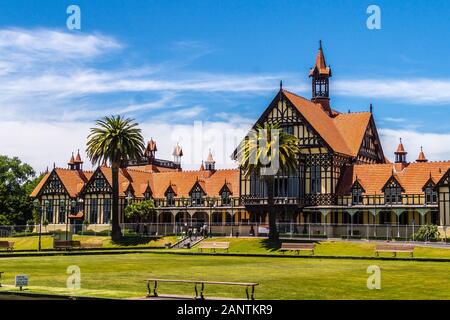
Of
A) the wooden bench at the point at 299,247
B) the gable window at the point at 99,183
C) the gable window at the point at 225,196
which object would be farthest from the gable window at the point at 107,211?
the wooden bench at the point at 299,247

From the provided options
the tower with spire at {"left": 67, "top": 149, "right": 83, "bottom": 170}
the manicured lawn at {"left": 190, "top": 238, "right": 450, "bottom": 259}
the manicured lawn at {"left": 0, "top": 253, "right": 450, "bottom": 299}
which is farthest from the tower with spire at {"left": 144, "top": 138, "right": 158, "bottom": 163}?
the manicured lawn at {"left": 0, "top": 253, "right": 450, "bottom": 299}

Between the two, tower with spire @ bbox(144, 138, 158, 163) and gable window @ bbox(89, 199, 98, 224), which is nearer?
gable window @ bbox(89, 199, 98, 224)

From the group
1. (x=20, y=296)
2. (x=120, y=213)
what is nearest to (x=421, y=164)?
(x=120, y=213)

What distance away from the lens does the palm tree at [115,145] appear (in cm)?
8725

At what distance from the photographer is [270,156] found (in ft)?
244

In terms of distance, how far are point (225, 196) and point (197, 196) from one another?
5.05 m

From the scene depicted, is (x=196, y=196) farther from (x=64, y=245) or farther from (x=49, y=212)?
(x=64, y=245)

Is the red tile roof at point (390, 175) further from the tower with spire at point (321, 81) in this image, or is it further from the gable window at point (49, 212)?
the gable window at point (49, 212)

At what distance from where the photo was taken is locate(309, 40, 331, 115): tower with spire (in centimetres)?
9906

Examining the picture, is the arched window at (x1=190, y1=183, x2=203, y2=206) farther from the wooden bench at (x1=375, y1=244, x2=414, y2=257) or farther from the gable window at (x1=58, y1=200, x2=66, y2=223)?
the wooden bench at (x1=375, y1=244, x2=414, y2=257)

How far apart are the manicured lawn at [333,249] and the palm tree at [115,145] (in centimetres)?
1860

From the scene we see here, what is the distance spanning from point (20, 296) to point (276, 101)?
2577 inches

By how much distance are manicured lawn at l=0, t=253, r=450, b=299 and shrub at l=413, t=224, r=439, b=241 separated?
20.9 metres
